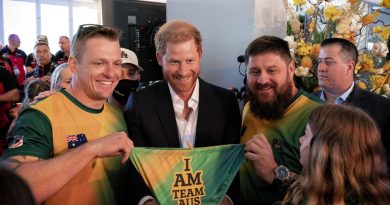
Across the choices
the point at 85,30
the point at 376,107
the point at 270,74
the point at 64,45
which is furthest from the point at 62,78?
the point at 64,45

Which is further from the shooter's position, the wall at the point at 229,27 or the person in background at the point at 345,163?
the wall at the point at 229,27

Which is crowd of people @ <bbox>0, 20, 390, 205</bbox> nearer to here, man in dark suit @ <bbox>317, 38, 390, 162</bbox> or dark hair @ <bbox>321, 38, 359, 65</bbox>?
man in dark suit @ <bbox>317, 38, 390, 162</bbox>

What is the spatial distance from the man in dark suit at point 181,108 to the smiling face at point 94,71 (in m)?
0.21

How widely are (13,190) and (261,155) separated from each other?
1.20 m

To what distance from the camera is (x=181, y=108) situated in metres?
2.05

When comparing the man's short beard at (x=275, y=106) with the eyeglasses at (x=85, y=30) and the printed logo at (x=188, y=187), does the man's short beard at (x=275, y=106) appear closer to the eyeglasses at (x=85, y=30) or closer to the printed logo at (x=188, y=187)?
the printed logo at (x=188, y=187)

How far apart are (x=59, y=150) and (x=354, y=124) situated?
3.94 ft

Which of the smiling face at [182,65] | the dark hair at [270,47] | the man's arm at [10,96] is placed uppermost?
the dark hair at [270,47]

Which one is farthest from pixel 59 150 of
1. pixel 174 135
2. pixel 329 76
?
pixel 329 76

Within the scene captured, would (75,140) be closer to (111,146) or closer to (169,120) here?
(111,146)

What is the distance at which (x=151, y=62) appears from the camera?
3512mm

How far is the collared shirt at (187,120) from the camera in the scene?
6.66ft

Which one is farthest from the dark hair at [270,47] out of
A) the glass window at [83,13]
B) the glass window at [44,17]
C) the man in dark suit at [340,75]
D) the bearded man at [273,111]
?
the glass window at [83,13]

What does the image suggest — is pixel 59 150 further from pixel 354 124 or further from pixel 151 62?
pixel 151 62
